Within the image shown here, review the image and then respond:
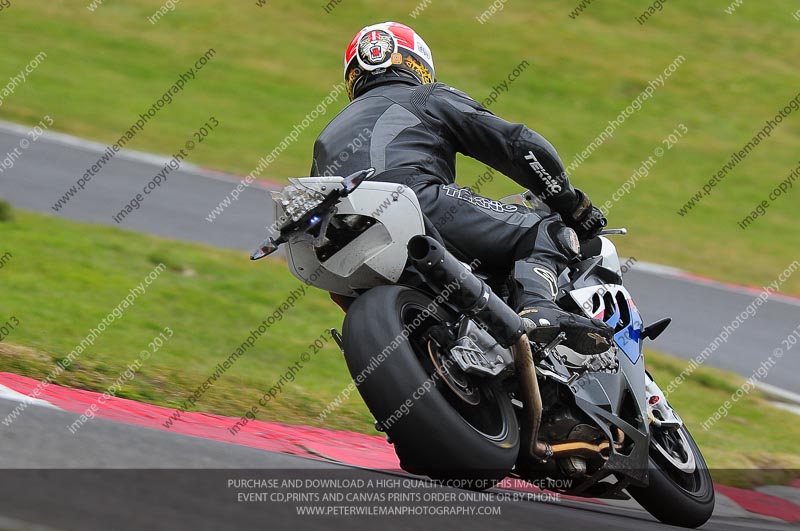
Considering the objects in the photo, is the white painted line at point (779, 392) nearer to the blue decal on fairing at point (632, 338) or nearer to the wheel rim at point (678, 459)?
the wheel rim at point (678, 459)

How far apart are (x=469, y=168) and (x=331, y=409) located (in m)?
9.33

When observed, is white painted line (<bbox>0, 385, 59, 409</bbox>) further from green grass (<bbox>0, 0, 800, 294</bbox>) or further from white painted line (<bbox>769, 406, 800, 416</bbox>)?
green grass (<bbox>0, 0, 800, 294</bbox>)

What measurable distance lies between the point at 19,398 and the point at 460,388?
1681mm

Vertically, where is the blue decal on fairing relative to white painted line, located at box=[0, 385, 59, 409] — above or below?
above

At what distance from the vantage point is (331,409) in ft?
20.1

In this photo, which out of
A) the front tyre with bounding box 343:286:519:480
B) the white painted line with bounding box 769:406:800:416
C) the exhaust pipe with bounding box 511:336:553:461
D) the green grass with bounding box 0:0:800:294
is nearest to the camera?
the front tyre with bounding box 343:286:519:480

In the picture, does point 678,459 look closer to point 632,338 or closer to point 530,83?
point 632,338

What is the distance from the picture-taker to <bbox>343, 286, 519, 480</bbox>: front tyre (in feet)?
11.5

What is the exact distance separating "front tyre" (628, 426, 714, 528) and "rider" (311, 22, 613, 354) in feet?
2.35

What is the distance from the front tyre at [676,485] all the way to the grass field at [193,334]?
1069 millimetres

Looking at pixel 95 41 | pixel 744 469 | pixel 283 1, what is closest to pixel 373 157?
pixel 744 469

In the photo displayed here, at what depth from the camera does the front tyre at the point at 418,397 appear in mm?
3512

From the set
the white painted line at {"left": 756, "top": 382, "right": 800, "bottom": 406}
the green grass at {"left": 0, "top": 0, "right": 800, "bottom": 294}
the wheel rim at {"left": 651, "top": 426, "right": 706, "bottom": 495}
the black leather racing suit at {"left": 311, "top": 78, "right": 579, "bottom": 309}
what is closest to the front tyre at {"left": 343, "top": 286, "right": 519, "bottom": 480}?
the black leather racing suit at {"left": 311, "top": 78, "right": 579, "bottom": 309}

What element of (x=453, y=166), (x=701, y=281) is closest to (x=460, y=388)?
(x=453, y=166)
